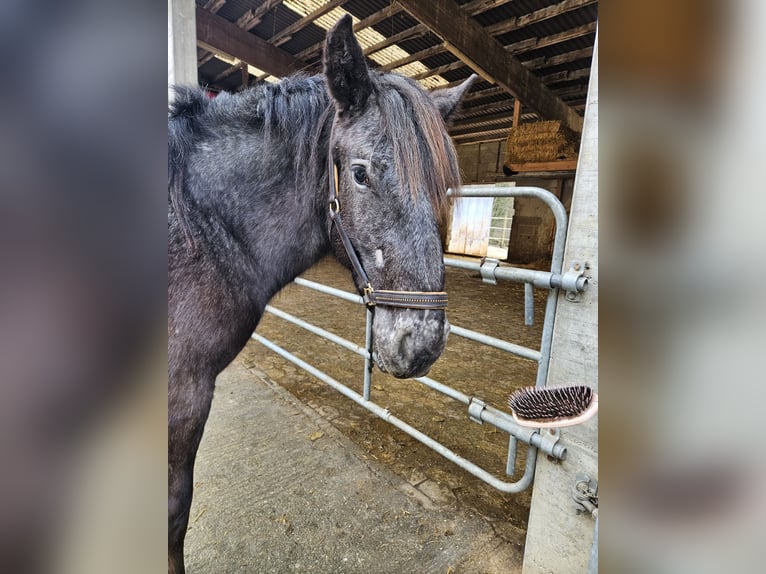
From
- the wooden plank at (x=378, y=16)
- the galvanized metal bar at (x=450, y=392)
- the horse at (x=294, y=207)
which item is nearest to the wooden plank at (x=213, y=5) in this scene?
the wooden plank at (x=378, y=16)

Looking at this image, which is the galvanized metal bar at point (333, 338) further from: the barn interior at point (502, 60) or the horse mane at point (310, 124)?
the horse mane at point (310, 124)

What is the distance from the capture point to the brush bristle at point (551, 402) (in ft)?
2.10

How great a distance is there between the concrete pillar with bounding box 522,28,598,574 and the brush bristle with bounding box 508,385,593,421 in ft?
1.50

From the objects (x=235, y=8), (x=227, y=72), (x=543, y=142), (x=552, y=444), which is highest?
(x=227, y=72)

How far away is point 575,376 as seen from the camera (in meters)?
1.17

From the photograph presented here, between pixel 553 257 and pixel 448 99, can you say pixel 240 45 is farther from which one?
pixel 553 257

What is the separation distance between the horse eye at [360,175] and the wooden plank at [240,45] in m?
5.04

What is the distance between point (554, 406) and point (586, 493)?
0.73 meters

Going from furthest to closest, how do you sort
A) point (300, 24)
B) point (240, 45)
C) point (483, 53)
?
point (240, 45), point (300, 24), point (483, 53)

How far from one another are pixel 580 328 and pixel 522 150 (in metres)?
7.16

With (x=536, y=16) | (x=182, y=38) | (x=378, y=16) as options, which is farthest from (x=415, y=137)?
(x=378, y=16)

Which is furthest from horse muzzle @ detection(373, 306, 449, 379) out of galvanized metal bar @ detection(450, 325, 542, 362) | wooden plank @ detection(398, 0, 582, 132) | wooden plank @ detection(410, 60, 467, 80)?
wooden plank @ detection(410, 60, 467, 80)

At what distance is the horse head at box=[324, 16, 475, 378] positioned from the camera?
3.58 feet
